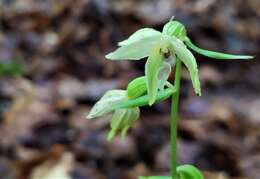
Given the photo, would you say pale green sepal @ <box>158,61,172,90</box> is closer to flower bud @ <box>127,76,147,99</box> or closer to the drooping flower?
the drooping flower

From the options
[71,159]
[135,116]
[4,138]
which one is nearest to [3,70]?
[4,138]

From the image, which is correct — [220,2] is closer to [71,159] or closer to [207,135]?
[207,135]

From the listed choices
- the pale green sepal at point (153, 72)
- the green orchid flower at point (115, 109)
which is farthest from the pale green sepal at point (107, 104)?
the pale green sepal at point (153, 72)

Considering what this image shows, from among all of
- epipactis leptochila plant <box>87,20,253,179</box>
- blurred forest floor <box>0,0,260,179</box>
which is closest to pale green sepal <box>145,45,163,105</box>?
epipactis leptochila plant <box>87,20,253,179</box>

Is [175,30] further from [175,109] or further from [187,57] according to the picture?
[175,109]

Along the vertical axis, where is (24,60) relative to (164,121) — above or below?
above

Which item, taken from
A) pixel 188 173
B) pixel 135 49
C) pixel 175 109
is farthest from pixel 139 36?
pixel 188 173

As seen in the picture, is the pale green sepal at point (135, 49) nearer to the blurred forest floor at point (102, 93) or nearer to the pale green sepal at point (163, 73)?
the pale green sepal at point (163, 73)
